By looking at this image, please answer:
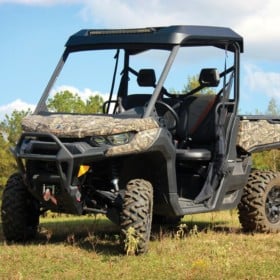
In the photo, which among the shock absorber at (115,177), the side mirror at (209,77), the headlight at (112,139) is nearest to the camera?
the headlight at (112,139)

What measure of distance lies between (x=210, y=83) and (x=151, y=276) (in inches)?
140

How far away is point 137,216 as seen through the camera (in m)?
7.39

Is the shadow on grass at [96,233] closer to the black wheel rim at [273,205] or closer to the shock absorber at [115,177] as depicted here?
the black wheel rim at [273,205]

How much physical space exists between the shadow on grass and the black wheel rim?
488 mm

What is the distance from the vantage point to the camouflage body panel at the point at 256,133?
31.7 feet

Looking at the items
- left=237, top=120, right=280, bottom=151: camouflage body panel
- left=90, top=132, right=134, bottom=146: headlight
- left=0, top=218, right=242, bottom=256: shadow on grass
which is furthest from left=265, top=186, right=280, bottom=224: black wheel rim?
left=90, top=132, right=134, bottom=146: headlight

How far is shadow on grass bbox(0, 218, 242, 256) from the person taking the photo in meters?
8.03

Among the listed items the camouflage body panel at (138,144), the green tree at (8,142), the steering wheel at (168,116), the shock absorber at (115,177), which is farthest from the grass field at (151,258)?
the green tree at (8,142)

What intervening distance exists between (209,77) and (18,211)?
2.94m

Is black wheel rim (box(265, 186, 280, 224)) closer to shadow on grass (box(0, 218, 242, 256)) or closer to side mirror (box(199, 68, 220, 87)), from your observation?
shadow on grass (box(0, 218, 242, 256))

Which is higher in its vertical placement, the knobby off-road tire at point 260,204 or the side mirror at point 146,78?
the side mirror at point 146,78

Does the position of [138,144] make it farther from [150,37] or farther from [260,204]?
[260,204]

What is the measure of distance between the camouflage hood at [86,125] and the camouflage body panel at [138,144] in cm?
6

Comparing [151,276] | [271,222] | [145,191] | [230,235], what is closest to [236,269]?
[151,276]
